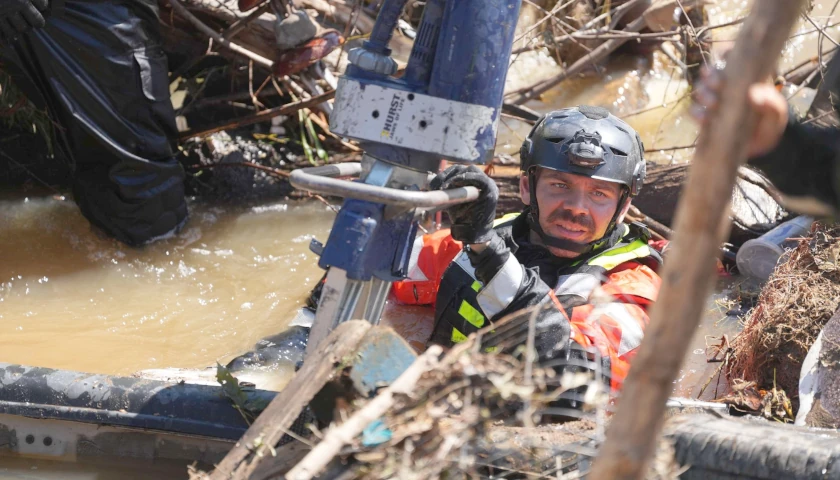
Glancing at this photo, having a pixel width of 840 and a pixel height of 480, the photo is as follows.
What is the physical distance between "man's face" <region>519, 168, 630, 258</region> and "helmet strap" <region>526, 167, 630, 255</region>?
0.02 m

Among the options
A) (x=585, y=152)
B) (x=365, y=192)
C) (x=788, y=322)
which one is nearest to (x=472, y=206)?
(x=365, y=192)

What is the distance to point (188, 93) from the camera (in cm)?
573

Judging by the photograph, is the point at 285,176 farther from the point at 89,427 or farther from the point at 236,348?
the point at 89,427

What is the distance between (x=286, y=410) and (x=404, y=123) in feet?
2.67

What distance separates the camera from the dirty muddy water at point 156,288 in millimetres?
3818

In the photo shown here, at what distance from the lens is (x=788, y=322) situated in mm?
3184

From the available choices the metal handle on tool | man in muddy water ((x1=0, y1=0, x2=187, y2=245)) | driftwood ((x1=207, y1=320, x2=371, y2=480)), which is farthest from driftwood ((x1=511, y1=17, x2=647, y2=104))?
driftwood ((x1=207, y1=320, x2=371, y2=480))

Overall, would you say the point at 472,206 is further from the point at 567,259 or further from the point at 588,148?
the point at 567,259

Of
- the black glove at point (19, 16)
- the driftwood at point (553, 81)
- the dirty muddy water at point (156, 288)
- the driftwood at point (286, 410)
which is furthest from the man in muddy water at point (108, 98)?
the driftwood at point (286, 410)

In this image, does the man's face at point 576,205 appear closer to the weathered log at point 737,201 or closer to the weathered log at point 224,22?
the weathered log at point 737,201

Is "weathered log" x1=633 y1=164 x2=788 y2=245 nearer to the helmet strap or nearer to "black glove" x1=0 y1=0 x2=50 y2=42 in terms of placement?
the helmet strap

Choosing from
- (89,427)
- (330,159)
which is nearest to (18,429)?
(89,427)

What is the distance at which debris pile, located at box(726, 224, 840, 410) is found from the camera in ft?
10.3

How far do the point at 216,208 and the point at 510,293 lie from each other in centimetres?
307
